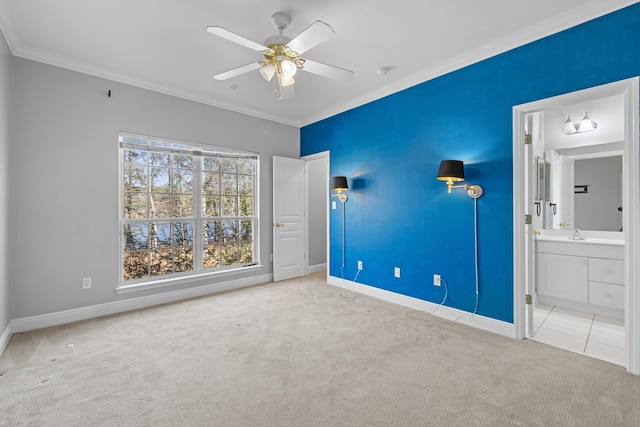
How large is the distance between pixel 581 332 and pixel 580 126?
8.47 feet

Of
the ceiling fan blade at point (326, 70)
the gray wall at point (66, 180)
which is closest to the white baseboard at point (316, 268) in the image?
the gray wall at point (66, 180)

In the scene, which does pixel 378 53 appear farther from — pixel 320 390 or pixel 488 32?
pixel 320 390

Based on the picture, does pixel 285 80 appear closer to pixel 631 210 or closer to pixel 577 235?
pixel 631 210

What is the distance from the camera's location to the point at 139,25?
262 cm

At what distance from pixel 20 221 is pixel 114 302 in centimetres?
126

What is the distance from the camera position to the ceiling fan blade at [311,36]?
6.41ft

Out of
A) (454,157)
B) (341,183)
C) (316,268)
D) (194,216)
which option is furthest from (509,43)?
(316,268)

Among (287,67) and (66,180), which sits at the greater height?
(287,67)

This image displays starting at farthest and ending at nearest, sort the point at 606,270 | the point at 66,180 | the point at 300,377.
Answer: the point at 606,270
the point at 66,180
the point at 300,377

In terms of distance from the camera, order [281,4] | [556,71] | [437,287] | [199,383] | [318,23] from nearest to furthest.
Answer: [318,23]
[199,383]
[281,4]
[556,71]
[437,287]

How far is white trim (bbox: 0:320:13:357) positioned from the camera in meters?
2.59

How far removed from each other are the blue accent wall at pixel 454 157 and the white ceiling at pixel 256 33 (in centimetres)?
19

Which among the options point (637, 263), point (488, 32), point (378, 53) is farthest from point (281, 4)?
point (637, 263)

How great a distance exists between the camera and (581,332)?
3.02m
